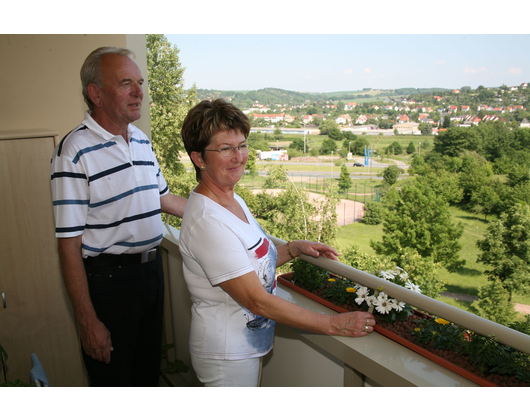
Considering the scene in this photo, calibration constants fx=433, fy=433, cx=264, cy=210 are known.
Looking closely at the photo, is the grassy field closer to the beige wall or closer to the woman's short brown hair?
the beige wall

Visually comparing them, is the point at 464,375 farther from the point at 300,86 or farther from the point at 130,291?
the point at 300,86

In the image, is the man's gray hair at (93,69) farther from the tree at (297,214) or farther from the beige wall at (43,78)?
the tree at (297,214)

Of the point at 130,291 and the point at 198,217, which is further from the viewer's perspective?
the point at 130,291

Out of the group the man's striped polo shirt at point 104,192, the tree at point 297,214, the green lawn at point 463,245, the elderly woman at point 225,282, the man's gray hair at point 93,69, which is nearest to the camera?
the elderly woman at point 225,282

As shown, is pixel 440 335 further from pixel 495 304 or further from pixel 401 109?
pixel 401 109

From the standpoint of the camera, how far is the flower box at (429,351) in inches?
33.7

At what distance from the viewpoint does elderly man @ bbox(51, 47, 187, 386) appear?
120 cm

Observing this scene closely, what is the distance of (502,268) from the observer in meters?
30.9

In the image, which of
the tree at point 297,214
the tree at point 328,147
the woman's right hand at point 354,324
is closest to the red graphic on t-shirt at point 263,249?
the woman's right hand at point 354,324

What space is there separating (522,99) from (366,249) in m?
21.2

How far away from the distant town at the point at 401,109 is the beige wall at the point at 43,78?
3330 centimetres

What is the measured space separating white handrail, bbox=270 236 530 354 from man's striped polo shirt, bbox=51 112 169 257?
576 mm

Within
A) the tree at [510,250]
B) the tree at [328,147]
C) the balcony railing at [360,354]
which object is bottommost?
the tree at [510,250]
